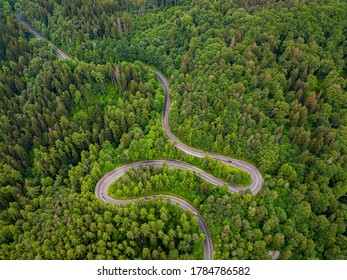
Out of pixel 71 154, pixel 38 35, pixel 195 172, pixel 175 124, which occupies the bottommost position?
pixel 71 154

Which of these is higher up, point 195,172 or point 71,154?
point 195,172

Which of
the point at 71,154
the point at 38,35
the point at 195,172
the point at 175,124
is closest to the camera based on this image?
the point at 195,172

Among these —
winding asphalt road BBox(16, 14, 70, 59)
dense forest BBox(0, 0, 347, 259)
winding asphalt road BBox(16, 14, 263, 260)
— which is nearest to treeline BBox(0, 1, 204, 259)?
dense forest BBox(0, 0, 347, 259)

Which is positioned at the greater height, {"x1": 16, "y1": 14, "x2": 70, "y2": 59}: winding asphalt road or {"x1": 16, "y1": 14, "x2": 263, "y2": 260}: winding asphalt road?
{"x1": 16, "y1": 14, "x2": 70, "y2": 59}: winding asphalt road

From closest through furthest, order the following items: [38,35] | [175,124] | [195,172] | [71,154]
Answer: [195,172] < [175,124] < [71,154] < [38,35]

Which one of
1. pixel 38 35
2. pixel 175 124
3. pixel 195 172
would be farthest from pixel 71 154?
pixel 38 35

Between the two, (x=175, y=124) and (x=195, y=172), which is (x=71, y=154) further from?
(x=195, y=172)

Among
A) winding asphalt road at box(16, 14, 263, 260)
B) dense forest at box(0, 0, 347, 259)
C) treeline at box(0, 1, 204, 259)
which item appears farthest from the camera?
winding asphalt road at box(16, 14, 263, 260)

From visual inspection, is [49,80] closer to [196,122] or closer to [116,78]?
[116,78]

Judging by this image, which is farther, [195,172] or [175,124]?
[175,124]

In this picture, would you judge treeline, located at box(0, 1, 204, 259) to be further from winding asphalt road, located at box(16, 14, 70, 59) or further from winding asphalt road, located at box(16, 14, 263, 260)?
winding asphalt road, located at box(16, 14, 70, 59)
